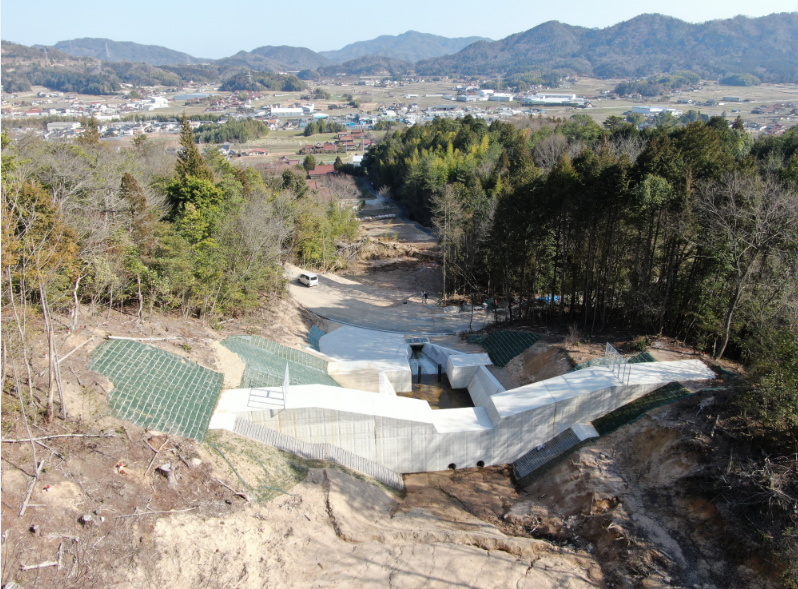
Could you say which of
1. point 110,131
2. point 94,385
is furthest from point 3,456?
point 110,131

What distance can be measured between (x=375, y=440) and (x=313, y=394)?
2.00m

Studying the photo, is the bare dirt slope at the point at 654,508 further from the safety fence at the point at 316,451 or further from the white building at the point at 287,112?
the white building at the point at 287,112

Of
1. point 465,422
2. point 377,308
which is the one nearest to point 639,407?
point 465,422

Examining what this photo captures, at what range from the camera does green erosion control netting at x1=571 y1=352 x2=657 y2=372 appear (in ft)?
48.4

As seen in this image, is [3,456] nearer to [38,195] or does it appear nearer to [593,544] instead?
[38,195]

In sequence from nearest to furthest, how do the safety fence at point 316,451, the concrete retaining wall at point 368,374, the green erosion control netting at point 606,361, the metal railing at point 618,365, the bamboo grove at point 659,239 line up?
1. the safety fence at point 316,451
2. the bamboo grove at point 659,239
3. the metal railing at point 618,365
4. the green erosion control netting at point 606,361
5. the concrete retaining wall at point 368,374

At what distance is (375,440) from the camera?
523 inches

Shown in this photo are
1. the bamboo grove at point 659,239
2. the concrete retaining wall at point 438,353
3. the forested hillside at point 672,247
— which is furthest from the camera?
the concrete retaining wall at point 438,353

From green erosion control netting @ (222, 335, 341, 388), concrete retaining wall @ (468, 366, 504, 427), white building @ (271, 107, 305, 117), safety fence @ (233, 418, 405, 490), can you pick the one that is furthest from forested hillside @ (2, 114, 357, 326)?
white building @ (271, 107, 305, 117)

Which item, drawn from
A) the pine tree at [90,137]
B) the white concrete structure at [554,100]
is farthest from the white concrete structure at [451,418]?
the white concrete structure at [554,100]

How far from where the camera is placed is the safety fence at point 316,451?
12.0 meters

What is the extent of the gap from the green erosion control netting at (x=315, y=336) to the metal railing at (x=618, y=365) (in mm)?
10178

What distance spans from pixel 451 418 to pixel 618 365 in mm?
4811

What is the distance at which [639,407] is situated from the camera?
42.6 ft
